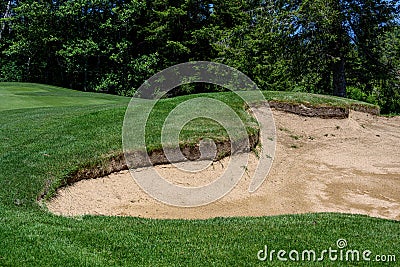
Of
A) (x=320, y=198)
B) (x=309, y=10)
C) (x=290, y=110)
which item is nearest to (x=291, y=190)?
(x=320, y=198)

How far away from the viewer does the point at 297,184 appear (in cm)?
809

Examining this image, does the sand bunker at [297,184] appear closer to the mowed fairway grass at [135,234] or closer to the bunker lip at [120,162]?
the bunker lip at [120,162]

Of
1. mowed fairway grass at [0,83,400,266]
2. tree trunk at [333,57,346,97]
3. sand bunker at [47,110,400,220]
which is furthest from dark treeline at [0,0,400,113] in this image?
mowed fairway grass at [0,83,400,266]

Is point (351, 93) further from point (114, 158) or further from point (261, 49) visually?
point (114, 158)

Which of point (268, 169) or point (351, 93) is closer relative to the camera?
point (268, 169)

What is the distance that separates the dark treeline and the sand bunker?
389 inches

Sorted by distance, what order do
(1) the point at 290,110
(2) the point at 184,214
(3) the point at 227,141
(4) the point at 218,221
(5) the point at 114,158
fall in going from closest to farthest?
1. (4) the point at 218,221
2. (2) the point at 184,214
3. (5) the point at 114,158
4. (3) the point at 227,141
5. (1) the point at 290,110

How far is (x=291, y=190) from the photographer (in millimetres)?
7762

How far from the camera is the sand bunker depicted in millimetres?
6434

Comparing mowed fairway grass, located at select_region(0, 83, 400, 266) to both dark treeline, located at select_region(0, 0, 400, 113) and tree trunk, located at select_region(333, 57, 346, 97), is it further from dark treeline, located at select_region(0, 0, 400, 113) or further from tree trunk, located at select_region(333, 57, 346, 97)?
tree trunk, located at select_region(333, 57, 346, 97)

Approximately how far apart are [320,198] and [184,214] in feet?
8.49

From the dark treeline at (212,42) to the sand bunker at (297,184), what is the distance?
9.89 meters

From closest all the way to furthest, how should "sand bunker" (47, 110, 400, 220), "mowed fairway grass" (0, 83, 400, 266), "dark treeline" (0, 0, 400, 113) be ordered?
"mowed fairway grass" (0, 83, 400, 266) < "sand bunker" (47, 110, 400, 220) < "dark treeline" (0, 0, 400, 113)

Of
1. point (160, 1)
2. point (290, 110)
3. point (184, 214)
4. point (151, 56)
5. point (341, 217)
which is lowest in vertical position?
point (184, 214)
